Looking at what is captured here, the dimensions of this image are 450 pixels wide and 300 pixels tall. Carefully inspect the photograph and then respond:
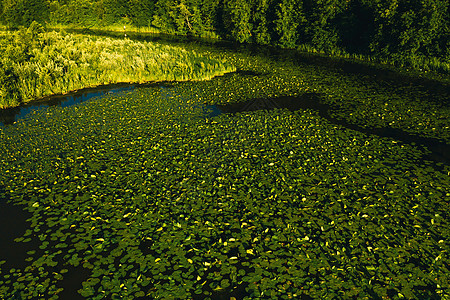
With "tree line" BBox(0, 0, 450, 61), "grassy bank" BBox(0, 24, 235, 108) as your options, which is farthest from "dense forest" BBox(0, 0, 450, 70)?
"grassy bank" BBox(0, 24, 235, 108)

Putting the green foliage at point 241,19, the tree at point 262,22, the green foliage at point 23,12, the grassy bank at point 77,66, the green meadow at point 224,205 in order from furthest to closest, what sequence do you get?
1. the green foliage at point 23,12
2. the green foliage at point 241,19
3. the tree at point 262,22
4. the grassy bank at point 77,66
5. the green meadow at point 224,205

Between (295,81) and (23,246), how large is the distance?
25.4m

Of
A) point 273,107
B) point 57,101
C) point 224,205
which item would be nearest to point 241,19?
point 273,107

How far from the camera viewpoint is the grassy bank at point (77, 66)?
75.9 ft

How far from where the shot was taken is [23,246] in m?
9.25

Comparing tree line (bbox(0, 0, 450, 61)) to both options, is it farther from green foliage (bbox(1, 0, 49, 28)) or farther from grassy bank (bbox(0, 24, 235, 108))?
grassy bank (bbox(0, 24, 235, 108))

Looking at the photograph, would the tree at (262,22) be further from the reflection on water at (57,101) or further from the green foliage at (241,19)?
the reflection on water at (57,101)

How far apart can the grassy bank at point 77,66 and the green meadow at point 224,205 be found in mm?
4574

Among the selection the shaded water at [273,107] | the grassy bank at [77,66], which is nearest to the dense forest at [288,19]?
the shaded water at [273,107]

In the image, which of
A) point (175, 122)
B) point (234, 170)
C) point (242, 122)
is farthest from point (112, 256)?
point (242, 122)

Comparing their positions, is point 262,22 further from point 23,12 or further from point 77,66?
point 23,12

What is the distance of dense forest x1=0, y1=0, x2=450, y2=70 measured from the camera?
32.0m

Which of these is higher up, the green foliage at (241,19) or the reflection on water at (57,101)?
the green foliage at (241,19)

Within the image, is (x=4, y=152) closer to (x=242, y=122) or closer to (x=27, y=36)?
(x=242, y=122)
